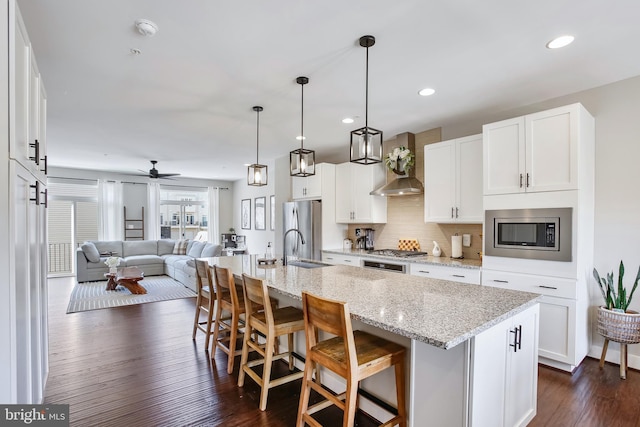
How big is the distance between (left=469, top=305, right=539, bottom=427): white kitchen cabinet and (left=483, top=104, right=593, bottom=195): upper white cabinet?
1.51 meters

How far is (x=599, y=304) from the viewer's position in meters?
3.08

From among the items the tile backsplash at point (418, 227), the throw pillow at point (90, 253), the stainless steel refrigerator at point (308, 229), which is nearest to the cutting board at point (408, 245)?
the tile backsplash at point (418, 227)

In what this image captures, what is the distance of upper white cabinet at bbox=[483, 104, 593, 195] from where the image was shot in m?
2.80

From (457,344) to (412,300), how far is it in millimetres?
553

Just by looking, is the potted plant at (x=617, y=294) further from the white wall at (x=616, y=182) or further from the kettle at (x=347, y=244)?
the kettle at (x=347, y=244)

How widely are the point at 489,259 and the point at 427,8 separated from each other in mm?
2473

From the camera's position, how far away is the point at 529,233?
3.06 metres

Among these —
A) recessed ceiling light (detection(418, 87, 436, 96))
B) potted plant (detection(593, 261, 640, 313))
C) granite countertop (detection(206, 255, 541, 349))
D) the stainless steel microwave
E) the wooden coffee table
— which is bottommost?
the wooden coffee table

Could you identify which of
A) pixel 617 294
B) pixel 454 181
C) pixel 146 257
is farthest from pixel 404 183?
pixel 146 257

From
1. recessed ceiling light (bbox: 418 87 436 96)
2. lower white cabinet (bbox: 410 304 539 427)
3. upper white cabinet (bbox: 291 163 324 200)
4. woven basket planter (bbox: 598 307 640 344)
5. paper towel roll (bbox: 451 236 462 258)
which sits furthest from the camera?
upper white cabinet (bbox: 291 163 324 200)

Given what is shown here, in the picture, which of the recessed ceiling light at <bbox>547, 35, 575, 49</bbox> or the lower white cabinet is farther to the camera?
the recessed ceiling light at <bbox>547, 35, 575, 49</bbox>

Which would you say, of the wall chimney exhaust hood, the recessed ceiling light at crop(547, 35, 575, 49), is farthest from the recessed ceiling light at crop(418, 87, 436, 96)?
the wall chimney exhaust hood

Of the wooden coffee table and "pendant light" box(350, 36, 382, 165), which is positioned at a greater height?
"pendant light" box(350, 36, 382, 165)

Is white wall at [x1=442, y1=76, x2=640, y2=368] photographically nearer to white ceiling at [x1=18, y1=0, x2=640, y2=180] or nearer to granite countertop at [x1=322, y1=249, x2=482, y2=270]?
white ceiling at [x1=18, y1=0, x2=640, y2=180]
